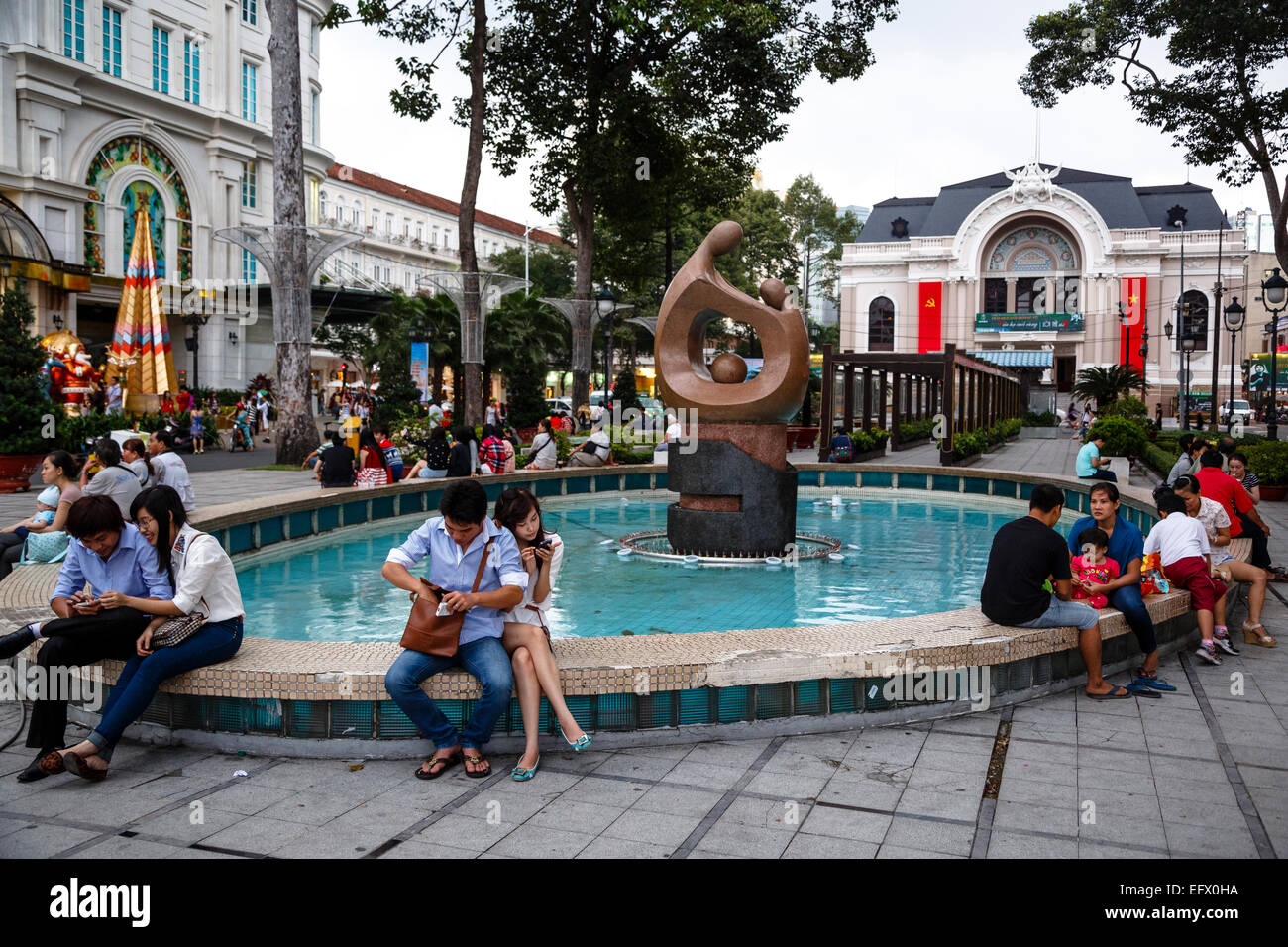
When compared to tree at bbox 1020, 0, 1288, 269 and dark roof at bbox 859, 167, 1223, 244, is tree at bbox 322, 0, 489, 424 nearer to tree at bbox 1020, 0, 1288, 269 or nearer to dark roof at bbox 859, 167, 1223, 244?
tree at bbox 1020, 0, 1288, 269

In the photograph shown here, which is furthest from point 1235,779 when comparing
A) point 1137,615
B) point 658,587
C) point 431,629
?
point 658,587

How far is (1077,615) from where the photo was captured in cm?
559

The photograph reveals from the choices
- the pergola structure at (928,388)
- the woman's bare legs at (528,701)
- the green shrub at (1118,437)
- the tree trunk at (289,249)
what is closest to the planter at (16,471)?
the tree trunk at (289,249)

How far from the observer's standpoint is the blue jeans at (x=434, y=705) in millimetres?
4527

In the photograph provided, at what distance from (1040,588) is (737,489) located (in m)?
5.38

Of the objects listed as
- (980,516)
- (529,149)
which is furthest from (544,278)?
(980,516)

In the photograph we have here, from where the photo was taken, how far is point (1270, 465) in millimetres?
15734

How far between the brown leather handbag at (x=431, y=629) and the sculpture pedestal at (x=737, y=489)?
628cm

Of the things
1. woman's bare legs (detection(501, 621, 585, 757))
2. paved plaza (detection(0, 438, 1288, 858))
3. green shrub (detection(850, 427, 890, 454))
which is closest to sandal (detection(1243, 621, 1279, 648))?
paved plaza (detection(0, 438, 1288, 858))

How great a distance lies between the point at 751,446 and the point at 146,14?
102 ft

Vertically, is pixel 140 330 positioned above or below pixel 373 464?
above

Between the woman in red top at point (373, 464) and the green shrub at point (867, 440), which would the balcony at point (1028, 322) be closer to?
the green shrub at point (867, 440)

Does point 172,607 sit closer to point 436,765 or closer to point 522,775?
point 436,765

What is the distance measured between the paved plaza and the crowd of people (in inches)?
24.3
